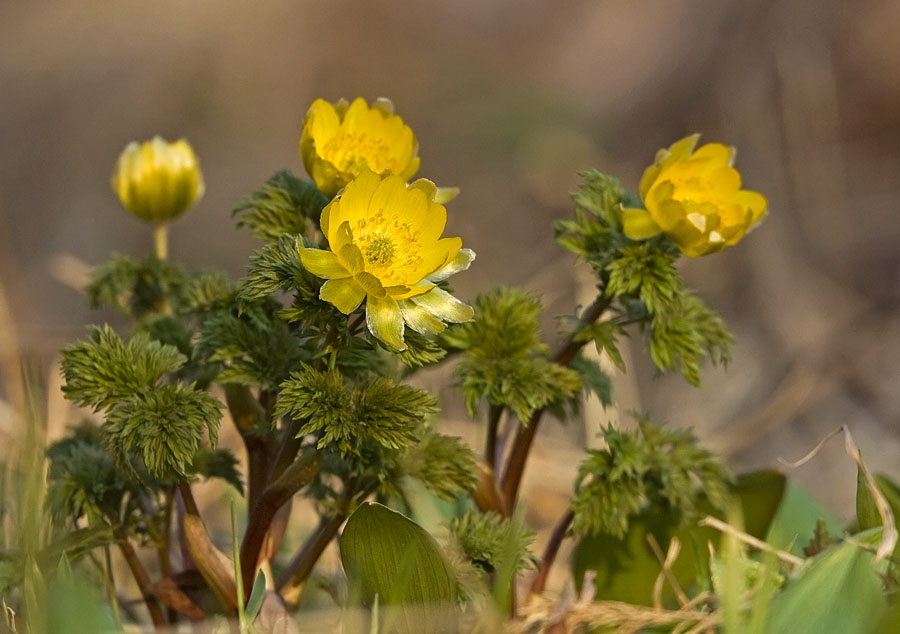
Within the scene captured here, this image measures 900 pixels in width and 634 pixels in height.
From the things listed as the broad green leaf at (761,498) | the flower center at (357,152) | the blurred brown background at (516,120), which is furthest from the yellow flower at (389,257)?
the blurred brown background at (516,120)

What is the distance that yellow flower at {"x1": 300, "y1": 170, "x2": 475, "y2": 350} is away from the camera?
82 cm

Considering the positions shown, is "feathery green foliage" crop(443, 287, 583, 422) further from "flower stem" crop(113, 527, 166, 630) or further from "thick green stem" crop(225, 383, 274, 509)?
"flower stem" crop(113, 527, 166, 630)

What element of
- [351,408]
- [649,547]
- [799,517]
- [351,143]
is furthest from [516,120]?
[351,408]

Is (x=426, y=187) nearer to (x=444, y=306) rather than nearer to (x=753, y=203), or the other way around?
(x=444, y=306)

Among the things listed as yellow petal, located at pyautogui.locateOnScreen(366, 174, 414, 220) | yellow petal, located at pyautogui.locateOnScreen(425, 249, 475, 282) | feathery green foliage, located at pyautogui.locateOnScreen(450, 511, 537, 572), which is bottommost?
feathery green foliage, located at pyautogui.locateOnScreen(450, 511, 537, 572)

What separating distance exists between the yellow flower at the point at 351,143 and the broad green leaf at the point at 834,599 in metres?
0.57

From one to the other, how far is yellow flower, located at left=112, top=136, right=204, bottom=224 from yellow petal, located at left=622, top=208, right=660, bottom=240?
2.06ft

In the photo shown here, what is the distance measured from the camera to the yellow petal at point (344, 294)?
82 centimetres

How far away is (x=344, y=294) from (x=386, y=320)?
0.15ft

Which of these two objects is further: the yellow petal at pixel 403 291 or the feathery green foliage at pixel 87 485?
the feathery green foliage at pixel 87 485

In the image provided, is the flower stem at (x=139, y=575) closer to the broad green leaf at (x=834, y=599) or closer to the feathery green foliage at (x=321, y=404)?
the feathery green foliage at (x=321, y=404)

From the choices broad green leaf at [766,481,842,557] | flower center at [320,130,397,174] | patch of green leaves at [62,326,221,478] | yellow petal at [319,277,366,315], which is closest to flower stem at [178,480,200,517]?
patch of green leaves at [62,326,221,478]

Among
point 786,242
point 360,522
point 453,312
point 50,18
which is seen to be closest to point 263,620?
point 360,522

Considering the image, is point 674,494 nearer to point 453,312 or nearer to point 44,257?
point 453,312
